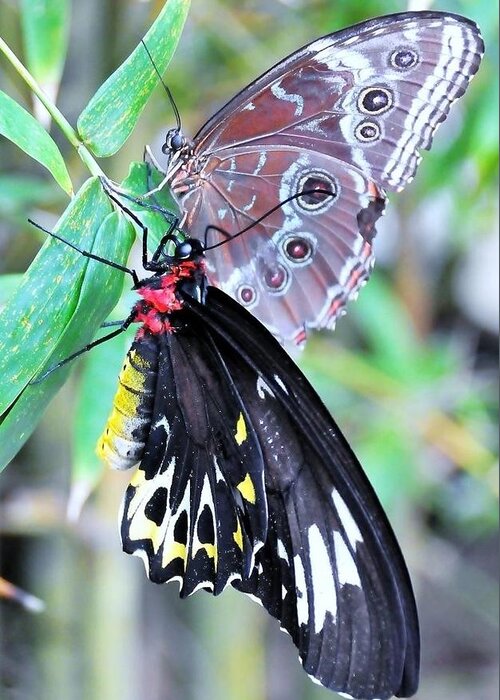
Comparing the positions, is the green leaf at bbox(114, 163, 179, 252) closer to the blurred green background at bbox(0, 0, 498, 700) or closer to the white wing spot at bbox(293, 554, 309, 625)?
the blurred green background at bbox(0, 0, 498, 700)

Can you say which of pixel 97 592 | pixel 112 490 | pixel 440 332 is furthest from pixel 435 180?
pixel 440 332


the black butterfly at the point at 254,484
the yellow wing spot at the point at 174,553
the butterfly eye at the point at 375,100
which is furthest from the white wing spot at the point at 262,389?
the butterfly eye at the point at 375,100

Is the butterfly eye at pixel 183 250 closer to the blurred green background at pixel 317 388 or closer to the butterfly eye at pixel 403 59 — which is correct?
the blurred green background at pixel 317 388

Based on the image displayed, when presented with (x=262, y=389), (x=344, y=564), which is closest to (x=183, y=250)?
(x=262, y=389)

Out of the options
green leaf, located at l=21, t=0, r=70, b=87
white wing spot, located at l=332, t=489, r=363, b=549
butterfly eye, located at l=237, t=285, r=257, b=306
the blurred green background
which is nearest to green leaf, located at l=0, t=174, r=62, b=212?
the blurred green background

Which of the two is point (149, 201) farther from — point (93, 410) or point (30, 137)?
point (93, 410)

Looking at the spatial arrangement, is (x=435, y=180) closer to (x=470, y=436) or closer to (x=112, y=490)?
(x=470, y=436)
